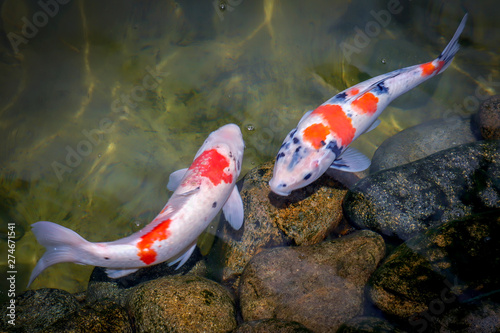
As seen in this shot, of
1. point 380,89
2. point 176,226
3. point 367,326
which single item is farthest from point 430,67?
point 176,226

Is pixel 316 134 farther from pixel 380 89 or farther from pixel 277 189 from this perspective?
pixel 380 89

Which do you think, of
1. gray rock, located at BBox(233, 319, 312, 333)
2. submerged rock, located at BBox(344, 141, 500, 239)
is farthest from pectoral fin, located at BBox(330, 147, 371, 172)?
gray rock, located at BBox(233, 319, 312, 333)

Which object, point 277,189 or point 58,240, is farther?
point 277,189

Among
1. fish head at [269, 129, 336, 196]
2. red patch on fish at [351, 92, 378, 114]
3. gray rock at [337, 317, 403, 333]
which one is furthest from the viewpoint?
red patch on fish at [351, 92, 378, 114]

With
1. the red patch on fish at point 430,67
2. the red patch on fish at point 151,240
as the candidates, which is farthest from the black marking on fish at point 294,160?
the red patch on fish at point 430,67

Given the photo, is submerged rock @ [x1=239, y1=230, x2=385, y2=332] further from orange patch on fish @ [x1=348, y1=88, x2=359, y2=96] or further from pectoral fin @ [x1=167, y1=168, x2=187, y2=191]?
orange patch on fish @ [x1=348, y1=88, x2=359, y2=96]

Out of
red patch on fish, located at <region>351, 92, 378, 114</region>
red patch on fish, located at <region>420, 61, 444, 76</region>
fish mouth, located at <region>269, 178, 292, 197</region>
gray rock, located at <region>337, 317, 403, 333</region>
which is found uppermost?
red patch on fish, located at <region>420, 61, 444, 76</region>

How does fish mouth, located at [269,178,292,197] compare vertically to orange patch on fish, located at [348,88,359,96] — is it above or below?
below

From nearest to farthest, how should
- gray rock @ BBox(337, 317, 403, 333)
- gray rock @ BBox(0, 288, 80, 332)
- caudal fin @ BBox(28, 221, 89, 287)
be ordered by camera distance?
gray rock @ BBox(337, 317, 403, 333), caudal fin @ BBox(28, 221, 89, 287), gray rock @ BBox(0, 288, 80, 332)
